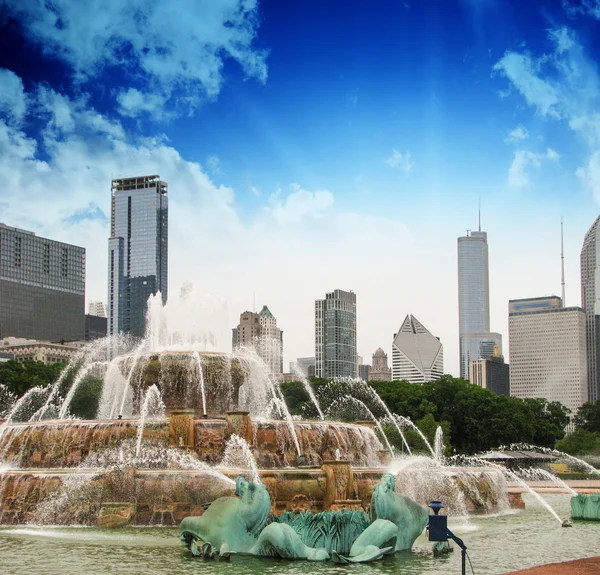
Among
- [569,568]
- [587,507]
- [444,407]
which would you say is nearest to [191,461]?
[587,507]

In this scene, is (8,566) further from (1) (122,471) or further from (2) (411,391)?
(2) (411,391)

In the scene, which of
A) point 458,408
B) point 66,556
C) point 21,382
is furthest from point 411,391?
point 66,556

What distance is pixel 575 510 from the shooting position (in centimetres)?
2831

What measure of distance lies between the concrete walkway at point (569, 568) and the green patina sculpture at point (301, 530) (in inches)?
125

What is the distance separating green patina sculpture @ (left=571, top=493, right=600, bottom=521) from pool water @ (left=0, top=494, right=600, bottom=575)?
236 centimetres

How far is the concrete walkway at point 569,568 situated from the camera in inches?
631

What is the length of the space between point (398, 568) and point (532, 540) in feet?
19.6

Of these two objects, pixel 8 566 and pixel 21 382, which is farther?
pixel 21 382

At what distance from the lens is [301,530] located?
19188 millimetres

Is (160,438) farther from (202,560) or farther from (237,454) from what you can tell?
(202,560)

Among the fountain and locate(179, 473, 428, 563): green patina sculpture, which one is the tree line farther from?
locate(179, 473, 428, 563): green patina sculpture

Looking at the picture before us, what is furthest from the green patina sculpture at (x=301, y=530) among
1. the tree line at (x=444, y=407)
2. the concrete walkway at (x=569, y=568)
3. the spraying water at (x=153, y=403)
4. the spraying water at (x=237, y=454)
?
the tree line at (x=444, y=407)

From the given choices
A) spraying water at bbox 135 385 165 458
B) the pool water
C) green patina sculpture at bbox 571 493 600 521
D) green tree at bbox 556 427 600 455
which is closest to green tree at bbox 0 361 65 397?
green tree at bbox 556 427 600 455

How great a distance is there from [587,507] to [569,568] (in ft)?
38.7
